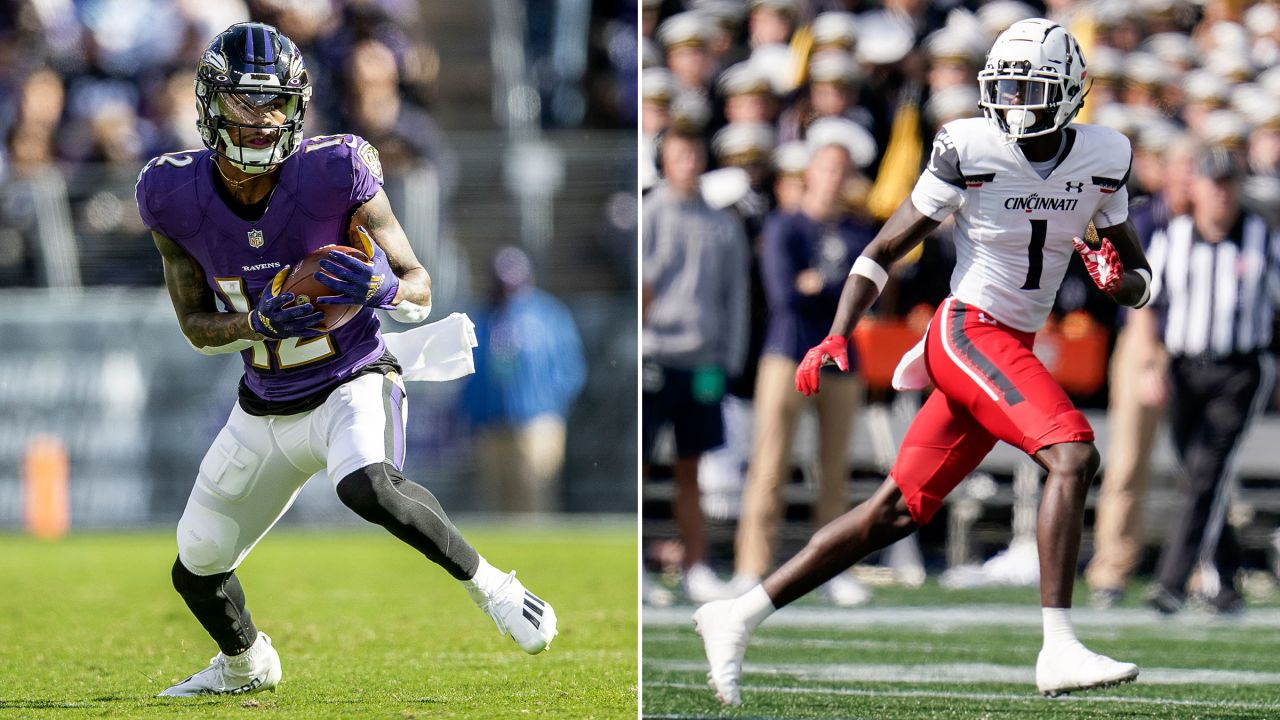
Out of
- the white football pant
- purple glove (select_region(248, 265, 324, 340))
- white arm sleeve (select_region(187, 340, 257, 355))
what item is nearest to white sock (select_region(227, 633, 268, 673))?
the white football pant

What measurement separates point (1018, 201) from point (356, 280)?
6.18ft

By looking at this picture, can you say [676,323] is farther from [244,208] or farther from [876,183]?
[244,208]

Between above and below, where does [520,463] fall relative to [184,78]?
below

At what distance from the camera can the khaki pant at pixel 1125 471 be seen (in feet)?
27.4

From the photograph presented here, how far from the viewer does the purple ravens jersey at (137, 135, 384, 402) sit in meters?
4.68

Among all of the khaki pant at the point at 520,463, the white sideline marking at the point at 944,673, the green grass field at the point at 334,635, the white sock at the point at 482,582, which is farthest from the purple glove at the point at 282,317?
the khaki pant at the point at 520,463

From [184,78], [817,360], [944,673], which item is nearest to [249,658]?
[817,360]

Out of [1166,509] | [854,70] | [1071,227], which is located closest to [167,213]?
[1071,227]

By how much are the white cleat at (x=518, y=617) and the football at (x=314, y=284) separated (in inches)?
33.3

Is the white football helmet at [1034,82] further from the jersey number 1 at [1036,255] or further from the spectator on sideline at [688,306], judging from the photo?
the spectator on sideline at [688,306]

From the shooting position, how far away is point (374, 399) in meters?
4.71

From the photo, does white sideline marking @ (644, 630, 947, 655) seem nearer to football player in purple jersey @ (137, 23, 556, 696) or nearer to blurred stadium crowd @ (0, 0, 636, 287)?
football player in purple jersey @ (137, 23, 556, 696)

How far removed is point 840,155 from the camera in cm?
841

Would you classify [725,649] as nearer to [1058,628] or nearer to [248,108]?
[1058,628]
